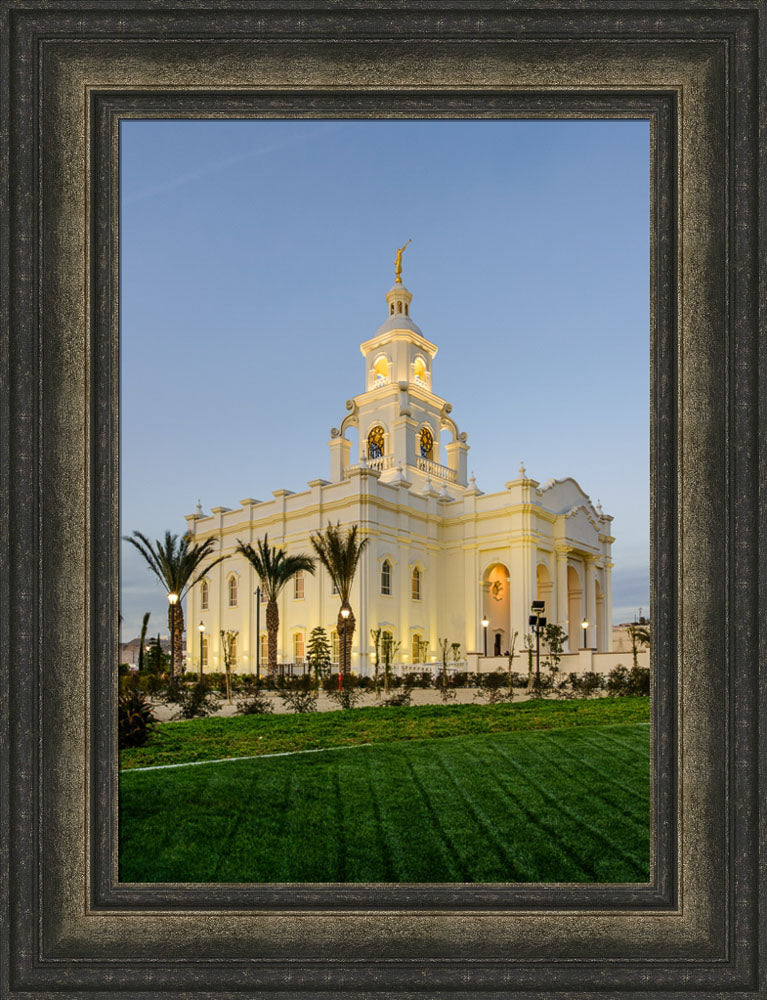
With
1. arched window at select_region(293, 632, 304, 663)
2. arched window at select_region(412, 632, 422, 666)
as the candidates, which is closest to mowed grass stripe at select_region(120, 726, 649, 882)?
arched window at select_region(412, 632, 422, 666)

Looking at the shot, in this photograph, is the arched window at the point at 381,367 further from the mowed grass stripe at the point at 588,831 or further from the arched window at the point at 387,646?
the mowed grass stripe at the point at 588,831

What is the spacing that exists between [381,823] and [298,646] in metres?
23.7

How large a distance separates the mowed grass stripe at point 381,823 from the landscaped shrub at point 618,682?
865cm

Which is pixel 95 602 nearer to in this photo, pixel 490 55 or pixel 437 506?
pixel 490 55

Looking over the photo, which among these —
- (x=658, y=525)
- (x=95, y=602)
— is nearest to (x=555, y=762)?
(x=658, y=525)

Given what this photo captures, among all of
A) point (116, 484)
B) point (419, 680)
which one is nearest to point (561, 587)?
point (419, 680)

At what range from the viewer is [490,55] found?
2.37 meters

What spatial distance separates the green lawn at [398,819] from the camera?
296 centimetres

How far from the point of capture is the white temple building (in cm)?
2562

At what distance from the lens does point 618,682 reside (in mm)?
13562

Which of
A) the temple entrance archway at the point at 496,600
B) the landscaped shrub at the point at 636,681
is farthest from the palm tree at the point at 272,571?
the landscaped shrub at the point at 636,681

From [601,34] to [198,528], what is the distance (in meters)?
26.9

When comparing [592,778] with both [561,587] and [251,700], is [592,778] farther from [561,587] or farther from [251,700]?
[561,587]

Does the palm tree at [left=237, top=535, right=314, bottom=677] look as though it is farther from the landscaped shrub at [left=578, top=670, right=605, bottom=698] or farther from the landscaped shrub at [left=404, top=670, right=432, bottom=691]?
the landscaped shrub at [left=578, top=670, right=605, bottom=698]
